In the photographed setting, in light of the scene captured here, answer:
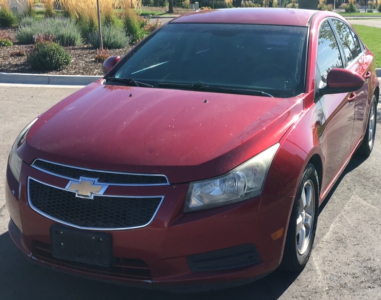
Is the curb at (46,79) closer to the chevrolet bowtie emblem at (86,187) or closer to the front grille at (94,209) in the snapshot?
the front grille at (94,209)

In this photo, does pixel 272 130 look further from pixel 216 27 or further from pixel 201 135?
pixel 216 27

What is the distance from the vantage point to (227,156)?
3.10 m

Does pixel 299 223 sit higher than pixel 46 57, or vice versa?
pixel 299 223

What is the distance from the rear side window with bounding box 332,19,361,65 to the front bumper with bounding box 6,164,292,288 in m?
2.52

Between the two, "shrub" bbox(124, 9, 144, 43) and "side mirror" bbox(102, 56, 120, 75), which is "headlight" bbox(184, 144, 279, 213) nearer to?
"side mirror" bbox(102, 56, 120, 75)

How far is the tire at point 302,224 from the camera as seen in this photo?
11.2 feet

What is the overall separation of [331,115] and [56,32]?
40.7 ft

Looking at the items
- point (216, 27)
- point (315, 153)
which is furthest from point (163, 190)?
point (216, 27)

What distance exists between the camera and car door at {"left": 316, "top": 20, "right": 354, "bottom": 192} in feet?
13.4

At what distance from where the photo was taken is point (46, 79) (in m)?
11.2

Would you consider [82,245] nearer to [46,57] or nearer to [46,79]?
[46,79]

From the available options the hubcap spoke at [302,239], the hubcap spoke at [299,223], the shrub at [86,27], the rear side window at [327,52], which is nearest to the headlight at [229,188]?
the hubcap spoke at [299,223]

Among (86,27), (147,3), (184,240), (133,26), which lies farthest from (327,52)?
(147,3)

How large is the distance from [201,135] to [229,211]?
1.80ft
